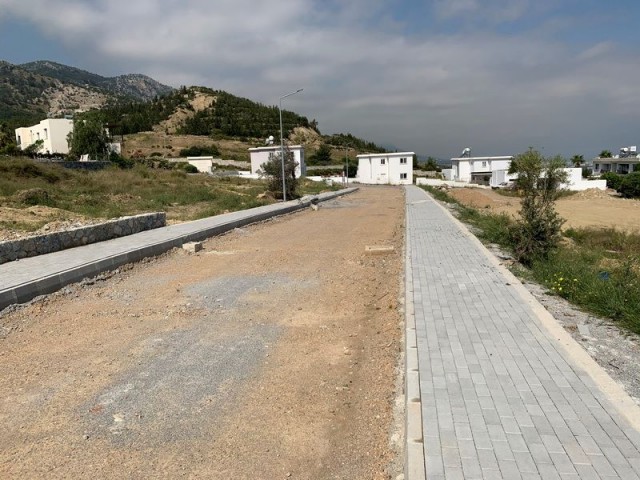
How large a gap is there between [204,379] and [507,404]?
2778 millimetres

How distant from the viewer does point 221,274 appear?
9.27 metres

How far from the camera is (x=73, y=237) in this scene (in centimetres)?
1106

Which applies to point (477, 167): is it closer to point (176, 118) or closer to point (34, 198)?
point (176, 118)

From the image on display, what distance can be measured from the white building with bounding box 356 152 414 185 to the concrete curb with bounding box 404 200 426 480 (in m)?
60.3

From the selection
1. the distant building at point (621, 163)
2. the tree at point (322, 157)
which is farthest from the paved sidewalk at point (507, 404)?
the tree at point (322, 157)

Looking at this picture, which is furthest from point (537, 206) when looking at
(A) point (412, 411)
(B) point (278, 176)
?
(B) point (278, 176)

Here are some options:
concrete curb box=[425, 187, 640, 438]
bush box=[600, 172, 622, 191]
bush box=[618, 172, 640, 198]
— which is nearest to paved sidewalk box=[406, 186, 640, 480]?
concrete curb box=[425, 187, 640, 438]

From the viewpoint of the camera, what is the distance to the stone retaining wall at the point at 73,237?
9.29 metres

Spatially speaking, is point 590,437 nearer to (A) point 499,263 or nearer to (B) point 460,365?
(B) point 460,365

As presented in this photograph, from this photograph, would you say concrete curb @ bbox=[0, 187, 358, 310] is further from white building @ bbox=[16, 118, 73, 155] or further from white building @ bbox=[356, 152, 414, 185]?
white building @ bbox=[16, 118, 73, 155]

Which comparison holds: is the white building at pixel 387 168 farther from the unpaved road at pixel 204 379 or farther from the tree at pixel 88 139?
the unpaved road at pixel 204 379

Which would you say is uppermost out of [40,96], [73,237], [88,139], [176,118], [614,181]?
[40,96]

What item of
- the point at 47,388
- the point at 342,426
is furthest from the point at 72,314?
the point at 342,426

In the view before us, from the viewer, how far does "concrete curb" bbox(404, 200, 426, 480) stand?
2871 millimetres
